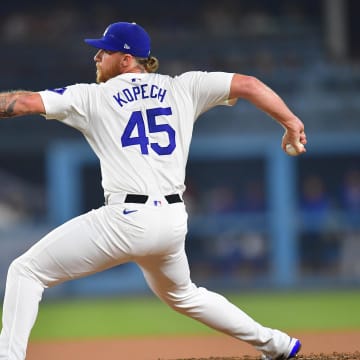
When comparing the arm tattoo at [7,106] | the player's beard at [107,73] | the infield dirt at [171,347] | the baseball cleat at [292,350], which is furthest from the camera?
the infield dirt at [171,347]

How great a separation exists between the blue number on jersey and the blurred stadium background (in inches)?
348

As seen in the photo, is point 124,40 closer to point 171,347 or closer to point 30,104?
point 30,104

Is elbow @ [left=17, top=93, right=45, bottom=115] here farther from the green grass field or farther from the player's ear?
the green grass field

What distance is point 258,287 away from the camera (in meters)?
13.2

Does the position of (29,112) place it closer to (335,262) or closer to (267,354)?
Result: (267,354)

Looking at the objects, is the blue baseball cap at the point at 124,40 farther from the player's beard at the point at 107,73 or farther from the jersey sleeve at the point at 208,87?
the jersey sleeve at the point at 208,87

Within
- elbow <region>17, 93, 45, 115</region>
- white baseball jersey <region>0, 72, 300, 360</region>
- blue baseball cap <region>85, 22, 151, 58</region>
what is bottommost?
white baseball jersey <region>0, 72, 300, 360</region>

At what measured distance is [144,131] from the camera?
4.13 meters

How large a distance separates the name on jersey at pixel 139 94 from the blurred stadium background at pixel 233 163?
882 centimetres

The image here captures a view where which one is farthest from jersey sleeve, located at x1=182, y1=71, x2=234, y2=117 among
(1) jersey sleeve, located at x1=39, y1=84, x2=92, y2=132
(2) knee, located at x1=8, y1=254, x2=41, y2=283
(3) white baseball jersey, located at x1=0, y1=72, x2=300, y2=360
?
(2) knee, located at x1=8, y1=254, x2=41, y2=283

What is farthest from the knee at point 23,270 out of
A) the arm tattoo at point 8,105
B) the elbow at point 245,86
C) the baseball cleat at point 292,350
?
the baseball cleat at point 292,350

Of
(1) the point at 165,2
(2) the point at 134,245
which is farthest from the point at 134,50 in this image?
(1) the point at 165,2

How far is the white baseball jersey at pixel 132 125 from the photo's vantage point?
13.5 feet

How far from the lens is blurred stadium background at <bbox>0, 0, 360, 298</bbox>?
44.4 ft
